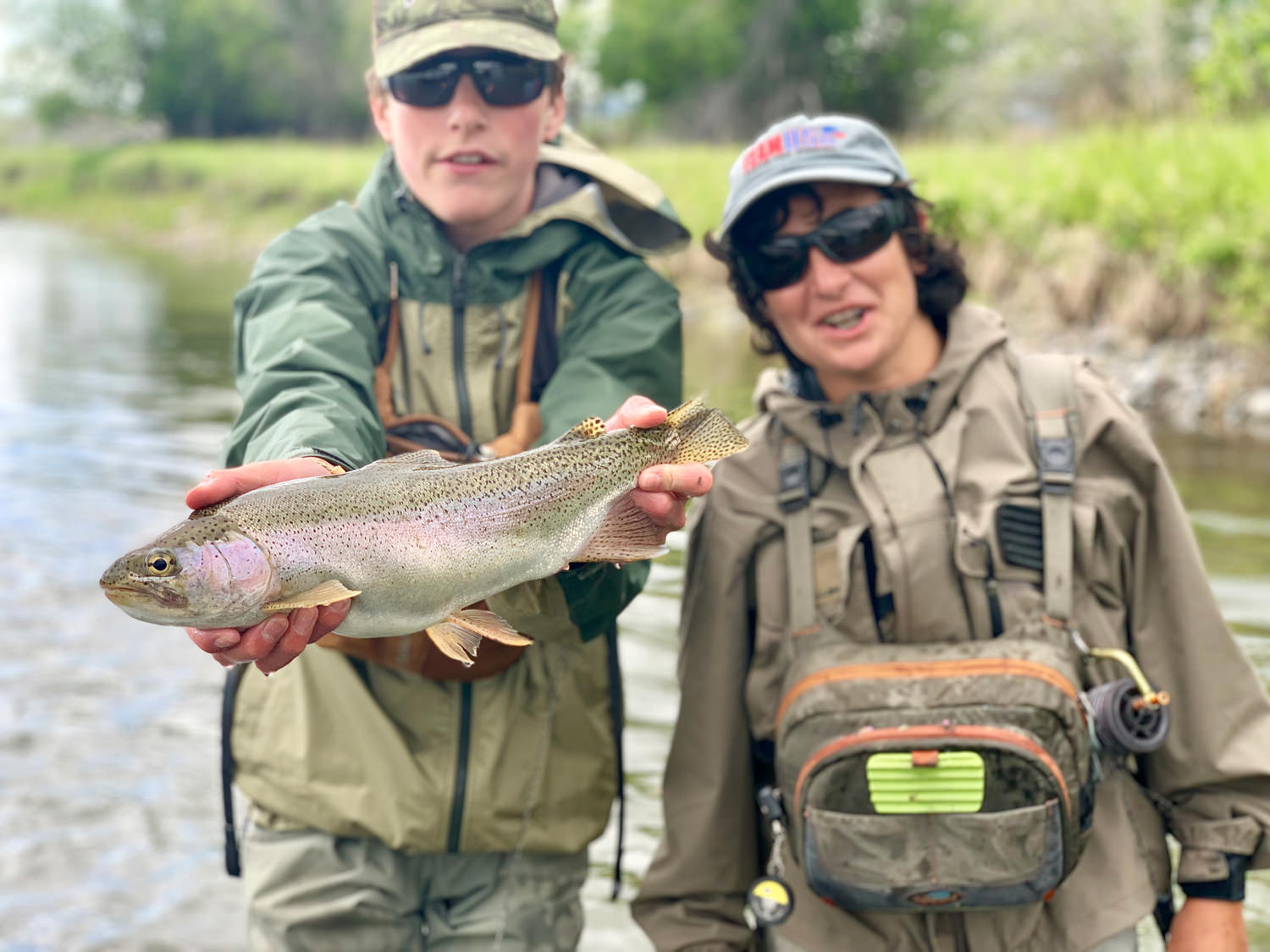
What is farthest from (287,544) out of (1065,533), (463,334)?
(1065,533)

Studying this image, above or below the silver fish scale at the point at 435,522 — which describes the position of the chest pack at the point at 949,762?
below

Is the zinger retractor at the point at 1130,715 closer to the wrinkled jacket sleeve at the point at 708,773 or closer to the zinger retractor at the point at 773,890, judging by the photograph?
the zinger retractor at the point at 773,890

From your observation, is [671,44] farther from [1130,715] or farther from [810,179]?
[1130,715]

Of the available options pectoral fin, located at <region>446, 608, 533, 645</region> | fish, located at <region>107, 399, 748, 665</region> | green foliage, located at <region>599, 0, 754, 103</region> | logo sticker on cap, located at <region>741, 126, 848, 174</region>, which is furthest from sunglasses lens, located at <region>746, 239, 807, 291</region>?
green foliage, located at <region>599, 0, 754, 103</region>

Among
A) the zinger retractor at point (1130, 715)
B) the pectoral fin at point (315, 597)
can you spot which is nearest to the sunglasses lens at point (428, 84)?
the pectoral fin at point (315, 597)

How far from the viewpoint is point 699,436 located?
2.74 m

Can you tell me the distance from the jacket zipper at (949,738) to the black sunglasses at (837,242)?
1.25 metres

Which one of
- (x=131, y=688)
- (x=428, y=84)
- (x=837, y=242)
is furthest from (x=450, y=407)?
(x=131, y=688)

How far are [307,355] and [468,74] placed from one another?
0.87 meters

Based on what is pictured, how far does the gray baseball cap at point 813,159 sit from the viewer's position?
3.64m

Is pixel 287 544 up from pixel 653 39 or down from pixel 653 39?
down

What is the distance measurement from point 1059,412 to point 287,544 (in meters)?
2.05

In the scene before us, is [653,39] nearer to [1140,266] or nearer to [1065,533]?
[1140,266]

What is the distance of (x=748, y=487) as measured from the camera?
12.0 feet
